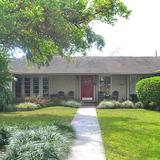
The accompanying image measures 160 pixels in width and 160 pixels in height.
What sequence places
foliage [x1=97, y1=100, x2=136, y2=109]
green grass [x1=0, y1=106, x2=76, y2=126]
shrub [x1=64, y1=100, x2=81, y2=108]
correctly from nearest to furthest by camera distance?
1. green grass [x1=0, y1=106, x2=76, y2=126]
2. foliage [x1=97, y1=100, x2=136, y2=109]
3. shrub [x1=64, y1=100, x2=81, y2=108]

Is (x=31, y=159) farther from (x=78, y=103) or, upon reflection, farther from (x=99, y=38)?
(x=99, y=38)

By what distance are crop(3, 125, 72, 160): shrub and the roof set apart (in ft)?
70.1

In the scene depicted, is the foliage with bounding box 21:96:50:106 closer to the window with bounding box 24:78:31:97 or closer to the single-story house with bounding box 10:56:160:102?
the single-story house with bounding box 10:56:160:102

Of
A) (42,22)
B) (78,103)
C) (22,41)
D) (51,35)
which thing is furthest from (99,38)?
(22,41)

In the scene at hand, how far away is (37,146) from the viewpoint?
9.83m

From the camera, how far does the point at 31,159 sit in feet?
30.5

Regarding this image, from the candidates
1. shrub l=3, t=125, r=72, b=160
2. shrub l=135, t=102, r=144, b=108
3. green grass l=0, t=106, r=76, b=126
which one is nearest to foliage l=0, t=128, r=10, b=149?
shrub l=3, t=125, r=72, b=160

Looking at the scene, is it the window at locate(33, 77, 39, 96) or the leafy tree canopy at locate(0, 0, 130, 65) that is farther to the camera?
the window at locate(33, 77, 39, 96)

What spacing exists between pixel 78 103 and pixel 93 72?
331cm

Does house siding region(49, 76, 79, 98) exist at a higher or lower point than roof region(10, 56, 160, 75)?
lower

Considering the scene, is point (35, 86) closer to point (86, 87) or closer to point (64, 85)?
point (64, 85)

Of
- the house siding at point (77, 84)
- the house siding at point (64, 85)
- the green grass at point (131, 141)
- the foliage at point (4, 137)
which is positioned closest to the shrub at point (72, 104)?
the house siding at point (77, 84)

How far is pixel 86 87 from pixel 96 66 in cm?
191

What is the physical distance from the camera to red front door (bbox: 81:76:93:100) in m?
34.5
